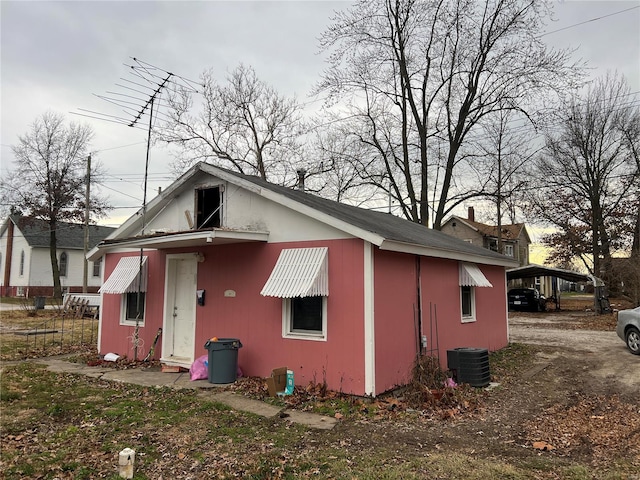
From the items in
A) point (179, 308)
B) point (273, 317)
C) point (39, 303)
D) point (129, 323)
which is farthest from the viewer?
point (39, 303)

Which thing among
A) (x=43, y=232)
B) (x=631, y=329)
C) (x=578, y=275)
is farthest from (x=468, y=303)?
(x=43, y=232)

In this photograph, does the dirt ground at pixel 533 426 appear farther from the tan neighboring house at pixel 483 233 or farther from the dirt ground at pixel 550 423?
the tan neighboring house at pixel 483 233

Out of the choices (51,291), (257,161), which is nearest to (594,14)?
(257,161)

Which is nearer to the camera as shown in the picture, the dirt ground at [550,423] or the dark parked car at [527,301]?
the dirt ground at [550,423]

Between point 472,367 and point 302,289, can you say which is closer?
point 302,289

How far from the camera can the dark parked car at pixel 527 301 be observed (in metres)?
26.8

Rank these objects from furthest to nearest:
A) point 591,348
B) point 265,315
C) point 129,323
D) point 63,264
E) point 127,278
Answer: point 63,264 < point 591,348 < point 129,323 < point 127,278 < point 265,315

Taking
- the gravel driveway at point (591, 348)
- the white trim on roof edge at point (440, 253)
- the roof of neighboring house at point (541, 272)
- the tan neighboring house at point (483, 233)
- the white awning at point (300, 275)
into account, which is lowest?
the gravel driveway at point (591, 348)

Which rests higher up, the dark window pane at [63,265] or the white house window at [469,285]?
the dark window pane at [63,265]

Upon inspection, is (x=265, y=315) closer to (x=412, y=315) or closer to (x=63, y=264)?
(x=412, y=315)

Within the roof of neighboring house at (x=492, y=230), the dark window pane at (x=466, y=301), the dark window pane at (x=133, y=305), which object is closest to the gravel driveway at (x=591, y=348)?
the dark window pane at (x=466, y=301)

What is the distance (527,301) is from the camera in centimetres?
2694

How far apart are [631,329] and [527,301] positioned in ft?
54.6

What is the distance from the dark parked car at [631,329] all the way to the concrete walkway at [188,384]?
901cm
